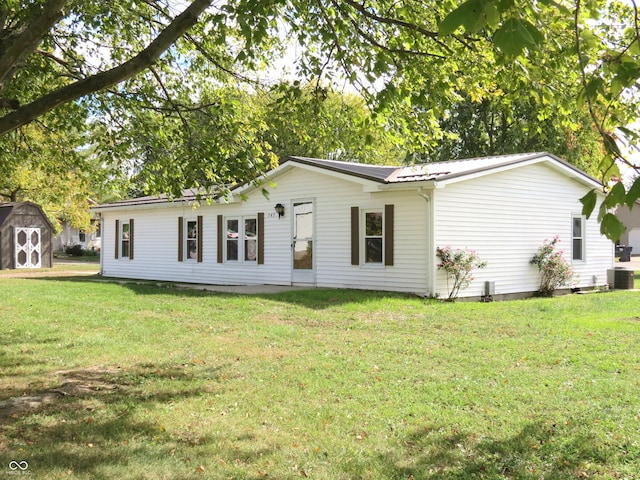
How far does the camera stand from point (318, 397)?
5258 mm

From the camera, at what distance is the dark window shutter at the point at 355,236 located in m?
14.4

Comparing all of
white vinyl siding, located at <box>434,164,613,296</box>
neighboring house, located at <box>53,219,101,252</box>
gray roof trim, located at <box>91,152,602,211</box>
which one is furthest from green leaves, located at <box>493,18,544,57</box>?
neighboring house, located at <box>53,219,101,252</box>

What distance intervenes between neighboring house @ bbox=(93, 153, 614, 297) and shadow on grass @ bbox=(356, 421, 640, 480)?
8.90m

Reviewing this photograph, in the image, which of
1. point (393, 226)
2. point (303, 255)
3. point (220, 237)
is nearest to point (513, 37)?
point (393, 226)

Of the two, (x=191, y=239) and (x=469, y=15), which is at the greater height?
(x=469, y=15)

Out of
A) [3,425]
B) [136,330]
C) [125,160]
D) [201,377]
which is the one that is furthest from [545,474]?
[125,160]

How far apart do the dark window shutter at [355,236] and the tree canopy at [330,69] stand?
5.68 m

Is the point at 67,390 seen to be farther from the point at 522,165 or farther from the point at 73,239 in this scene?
the point at 73,239

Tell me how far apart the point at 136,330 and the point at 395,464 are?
5973mm

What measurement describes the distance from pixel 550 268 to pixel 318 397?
40.0ft

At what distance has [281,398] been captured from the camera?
5.21 meters

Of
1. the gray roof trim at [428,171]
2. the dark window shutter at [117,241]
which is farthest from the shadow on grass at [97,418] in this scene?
the dark window shutter at [117,241]

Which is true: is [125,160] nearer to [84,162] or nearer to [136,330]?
[84,162]

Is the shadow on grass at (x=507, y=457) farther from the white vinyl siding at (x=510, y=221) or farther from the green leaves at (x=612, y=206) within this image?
the white vinyl siding at (x=510, y=221)
